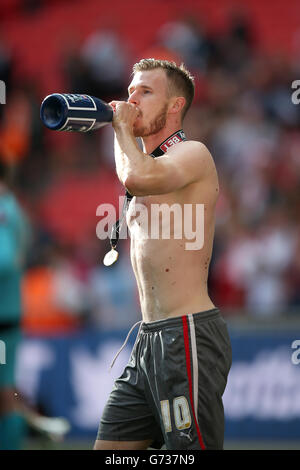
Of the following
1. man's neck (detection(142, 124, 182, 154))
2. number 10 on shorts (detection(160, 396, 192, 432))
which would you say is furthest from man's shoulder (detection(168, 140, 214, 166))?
number 10 on shorts (detection(160, 396, 192, 432))

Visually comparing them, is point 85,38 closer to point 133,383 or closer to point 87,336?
point 87,336

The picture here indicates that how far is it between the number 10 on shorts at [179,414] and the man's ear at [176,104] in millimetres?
1574

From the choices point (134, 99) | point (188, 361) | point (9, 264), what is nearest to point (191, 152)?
point (134, 99)

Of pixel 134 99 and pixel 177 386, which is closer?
pixel 177 386

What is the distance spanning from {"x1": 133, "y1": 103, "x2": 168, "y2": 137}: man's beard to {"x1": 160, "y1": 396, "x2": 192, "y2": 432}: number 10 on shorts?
1.43 m

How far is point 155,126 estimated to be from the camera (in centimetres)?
472

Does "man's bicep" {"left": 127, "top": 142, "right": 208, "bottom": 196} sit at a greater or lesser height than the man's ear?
lesser

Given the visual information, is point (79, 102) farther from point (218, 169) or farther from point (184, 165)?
point (218, 169)

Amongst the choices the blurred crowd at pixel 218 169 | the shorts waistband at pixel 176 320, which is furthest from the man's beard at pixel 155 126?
the blurred crowd at pixel 218 169

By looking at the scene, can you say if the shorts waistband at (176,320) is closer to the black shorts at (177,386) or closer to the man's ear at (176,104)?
the black shorts at (177,386)

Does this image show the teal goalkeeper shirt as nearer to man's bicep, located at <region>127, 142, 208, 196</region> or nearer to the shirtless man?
the shirtless man

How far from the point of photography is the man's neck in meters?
4.77

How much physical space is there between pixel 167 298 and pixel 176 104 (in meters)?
1.10

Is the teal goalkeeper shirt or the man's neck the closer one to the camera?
the man's neck
